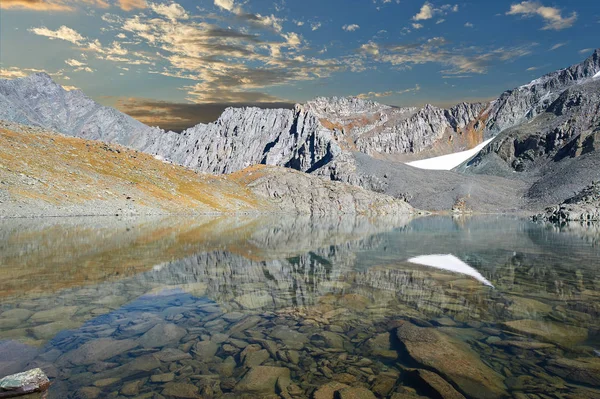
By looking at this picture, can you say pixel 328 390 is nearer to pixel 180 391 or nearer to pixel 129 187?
pixel 180 391

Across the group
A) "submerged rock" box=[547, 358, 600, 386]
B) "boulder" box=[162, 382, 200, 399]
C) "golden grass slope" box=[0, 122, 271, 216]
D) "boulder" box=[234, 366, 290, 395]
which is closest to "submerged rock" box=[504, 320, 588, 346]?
"submerged rock" box=[547, 358, 600, 386]

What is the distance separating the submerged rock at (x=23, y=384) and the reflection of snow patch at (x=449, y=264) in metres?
22.0

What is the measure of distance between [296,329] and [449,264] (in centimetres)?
1983

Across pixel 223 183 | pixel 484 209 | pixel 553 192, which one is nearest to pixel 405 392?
pixel 223 183

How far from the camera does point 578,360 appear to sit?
11.1 meters

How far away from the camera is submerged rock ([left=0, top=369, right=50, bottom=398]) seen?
26.9 ft

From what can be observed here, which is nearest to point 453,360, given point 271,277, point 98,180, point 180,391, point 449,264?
point 180,391

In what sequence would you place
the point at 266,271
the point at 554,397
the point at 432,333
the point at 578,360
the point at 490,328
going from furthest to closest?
the point at 266,271
the point at 490,328
the point at 432,333
the point at 578,360
the point at 554,397

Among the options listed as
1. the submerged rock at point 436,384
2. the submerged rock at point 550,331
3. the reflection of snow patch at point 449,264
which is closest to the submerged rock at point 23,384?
the submerged rock at point 436,384

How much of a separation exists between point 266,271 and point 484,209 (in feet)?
580

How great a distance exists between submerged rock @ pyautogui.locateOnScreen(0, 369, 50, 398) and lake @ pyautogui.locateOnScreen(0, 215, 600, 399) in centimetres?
33

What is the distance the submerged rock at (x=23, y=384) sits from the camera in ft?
26.9

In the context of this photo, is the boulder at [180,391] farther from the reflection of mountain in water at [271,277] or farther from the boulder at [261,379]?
the reflection of mountain in water at [271,277]

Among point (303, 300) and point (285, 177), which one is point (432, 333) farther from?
point (285, 177)
